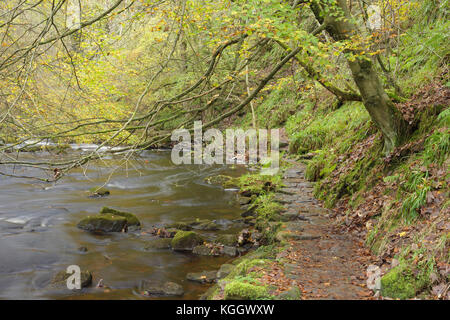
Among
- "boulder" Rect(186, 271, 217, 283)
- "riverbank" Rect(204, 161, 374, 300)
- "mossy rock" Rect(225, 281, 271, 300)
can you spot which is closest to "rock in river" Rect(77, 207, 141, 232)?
"boulder" Rect(186, 271, 217, 283)

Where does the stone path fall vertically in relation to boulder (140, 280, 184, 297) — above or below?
above

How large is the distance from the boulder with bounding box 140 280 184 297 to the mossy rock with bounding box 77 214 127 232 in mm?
2809

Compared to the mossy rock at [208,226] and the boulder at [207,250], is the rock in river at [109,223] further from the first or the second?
the boulder at [207,250]

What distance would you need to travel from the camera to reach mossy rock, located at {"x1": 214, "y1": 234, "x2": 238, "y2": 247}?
6961 millimetres

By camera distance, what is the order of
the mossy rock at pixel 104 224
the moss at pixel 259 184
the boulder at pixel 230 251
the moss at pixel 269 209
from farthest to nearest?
the moss at pixel 259 184 → the mossy rock at pixel 104 224 → the moss at pixel 269 209 → the boulder at pixel 230 251

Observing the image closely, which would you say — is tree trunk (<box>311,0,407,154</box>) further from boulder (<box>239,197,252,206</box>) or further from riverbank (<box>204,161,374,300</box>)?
boulder (<box>239,197,252,206</box>)

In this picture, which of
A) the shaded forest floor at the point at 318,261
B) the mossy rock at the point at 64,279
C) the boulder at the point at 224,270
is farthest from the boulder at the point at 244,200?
the mossy rock at the point at 64,279

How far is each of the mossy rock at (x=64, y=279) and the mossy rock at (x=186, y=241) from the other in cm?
184

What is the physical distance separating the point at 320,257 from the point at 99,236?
16.5 feet

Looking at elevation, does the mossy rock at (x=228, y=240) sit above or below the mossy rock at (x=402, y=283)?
below

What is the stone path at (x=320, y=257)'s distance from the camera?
13.1 ft

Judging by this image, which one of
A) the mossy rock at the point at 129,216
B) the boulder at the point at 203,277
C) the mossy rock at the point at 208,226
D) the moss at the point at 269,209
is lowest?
the boulder at the point at 203,277

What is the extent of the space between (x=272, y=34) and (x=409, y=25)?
315 inches
